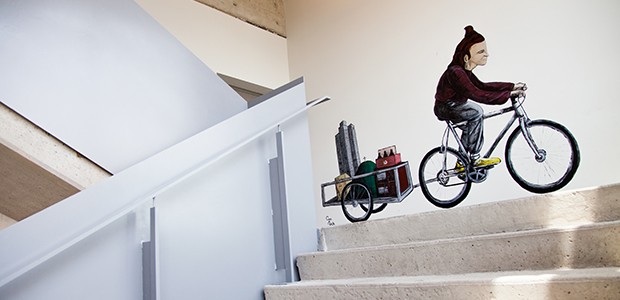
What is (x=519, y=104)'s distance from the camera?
3.61 metres

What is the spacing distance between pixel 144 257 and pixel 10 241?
552 mm

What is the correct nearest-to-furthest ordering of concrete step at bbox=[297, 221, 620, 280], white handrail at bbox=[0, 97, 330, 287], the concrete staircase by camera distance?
white handrail at bbox=[0, 97, 330, 287] → the concrete staircase → concrete step at bbox=[297, 221, 620, 280]

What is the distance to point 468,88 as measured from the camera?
12.1 feet

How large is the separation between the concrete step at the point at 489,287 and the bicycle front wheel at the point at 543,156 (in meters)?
1.31

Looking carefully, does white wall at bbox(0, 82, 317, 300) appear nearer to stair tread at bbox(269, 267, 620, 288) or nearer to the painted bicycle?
stair tread at bbox(269, 267, 620, 288)

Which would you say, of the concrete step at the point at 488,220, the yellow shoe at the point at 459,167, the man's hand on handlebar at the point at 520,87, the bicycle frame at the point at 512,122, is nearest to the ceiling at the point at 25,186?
the concrete step at the point at 488,220

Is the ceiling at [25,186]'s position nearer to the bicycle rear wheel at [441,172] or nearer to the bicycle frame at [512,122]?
the bicycle rear wheel at [441,172]

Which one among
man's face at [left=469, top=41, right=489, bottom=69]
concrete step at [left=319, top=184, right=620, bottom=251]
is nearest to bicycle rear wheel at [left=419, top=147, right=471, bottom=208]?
man's face at [left=469, top=41, right=489, bottom=69]

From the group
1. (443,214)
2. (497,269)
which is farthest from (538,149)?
(497,269)

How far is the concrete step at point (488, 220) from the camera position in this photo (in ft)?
6.94

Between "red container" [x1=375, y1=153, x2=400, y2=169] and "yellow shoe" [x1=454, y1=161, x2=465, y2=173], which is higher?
"red container" [x1=375, y1=153, x2=400, y2=169]

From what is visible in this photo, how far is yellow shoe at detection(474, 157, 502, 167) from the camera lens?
3428mm

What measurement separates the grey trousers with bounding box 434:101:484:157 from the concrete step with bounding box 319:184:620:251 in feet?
3.83

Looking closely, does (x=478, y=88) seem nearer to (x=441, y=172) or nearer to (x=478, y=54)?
(x=478, y=54)
